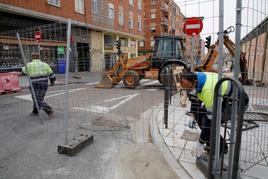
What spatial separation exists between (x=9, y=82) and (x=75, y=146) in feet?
23.6

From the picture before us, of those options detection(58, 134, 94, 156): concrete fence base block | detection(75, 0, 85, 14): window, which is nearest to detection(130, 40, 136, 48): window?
detection(75, 0, 85, 14): window

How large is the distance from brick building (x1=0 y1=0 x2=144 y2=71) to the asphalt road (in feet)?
7.64

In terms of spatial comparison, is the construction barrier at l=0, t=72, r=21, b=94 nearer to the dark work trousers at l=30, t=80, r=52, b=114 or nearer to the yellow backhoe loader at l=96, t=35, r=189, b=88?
the yellow backhoe loader at l=96, t=35, r=189, b=88

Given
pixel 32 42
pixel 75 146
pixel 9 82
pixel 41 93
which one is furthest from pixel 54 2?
pixel 75 146

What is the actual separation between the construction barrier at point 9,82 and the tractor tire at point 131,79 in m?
4.78

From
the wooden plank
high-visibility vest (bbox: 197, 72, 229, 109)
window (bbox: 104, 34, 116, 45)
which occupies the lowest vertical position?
high-visibility vest (bbox: 197, 72, 229, 109)

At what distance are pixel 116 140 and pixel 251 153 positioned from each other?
7.10 feet

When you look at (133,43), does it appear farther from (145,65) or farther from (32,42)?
(32,42)

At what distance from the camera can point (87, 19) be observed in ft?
58.2

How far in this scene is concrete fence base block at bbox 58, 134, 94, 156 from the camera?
10.8 ft

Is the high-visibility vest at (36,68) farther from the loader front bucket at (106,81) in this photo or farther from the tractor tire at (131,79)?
the tractor tire at (131,79)

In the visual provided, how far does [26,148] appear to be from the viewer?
358cm

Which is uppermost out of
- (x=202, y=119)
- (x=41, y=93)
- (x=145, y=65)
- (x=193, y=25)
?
(x=193, y=25)

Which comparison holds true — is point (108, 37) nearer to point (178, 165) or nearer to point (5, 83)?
point (5, 83)
